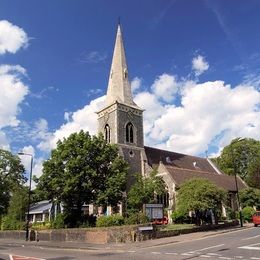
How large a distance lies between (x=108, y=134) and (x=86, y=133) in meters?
12.7

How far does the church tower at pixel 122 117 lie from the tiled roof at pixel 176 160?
2.72m

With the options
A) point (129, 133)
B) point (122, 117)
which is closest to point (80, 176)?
point (129, 133)

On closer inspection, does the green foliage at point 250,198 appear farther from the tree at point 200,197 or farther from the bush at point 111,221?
the bush at point 111,221

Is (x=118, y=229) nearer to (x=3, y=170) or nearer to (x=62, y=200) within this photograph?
(x=62, y=200)

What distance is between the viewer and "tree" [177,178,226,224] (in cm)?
3300

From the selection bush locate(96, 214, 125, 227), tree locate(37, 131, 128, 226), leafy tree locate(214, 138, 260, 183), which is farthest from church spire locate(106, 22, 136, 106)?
leafy tree locate(214, 138, 260, 183)

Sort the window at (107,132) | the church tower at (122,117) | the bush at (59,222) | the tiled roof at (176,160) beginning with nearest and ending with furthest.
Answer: the bush at (59,222)
the church tower at (122,117)
the window at (107,132)
the tiled roof at (176,160)

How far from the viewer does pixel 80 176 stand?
35125 millimetres

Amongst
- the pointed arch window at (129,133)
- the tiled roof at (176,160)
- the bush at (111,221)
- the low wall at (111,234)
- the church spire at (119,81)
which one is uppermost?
the church spire at (119,81)

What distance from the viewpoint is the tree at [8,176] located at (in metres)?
58.3

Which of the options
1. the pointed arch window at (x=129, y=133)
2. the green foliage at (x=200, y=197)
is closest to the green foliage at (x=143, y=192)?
the green foliage at (x=200, y=197)

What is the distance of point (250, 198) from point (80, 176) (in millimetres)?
26452

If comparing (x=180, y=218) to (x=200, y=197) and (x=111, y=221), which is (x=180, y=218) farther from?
Answer: (x=111, y=221)

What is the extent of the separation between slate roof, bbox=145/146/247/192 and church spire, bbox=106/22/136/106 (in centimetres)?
874
